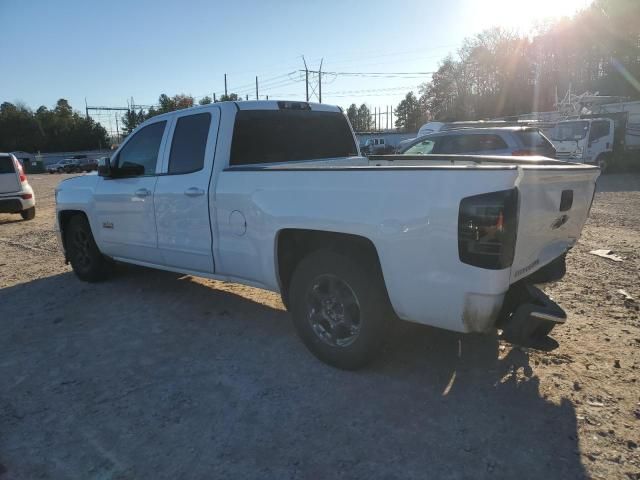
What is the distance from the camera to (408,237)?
2992 mm

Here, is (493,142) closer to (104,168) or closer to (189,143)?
(189,143)

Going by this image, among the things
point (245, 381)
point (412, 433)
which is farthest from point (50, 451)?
point (412, 433)

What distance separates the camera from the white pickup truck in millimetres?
2797

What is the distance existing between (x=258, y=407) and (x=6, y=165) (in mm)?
11531

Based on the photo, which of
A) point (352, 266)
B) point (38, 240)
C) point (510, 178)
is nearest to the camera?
point (510, 178)

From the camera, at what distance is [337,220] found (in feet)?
10.9

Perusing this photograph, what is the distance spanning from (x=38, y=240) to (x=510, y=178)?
9360 mm

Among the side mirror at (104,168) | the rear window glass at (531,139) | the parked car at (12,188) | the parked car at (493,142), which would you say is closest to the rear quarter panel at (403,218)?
the side mirror at (104,168)

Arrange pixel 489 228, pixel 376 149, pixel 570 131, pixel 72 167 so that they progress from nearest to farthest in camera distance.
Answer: pixel 489 228
pixel 570 131
pixel 376 149
pixel 72 167

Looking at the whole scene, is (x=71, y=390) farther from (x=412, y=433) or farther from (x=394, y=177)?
(x=394, y=177)

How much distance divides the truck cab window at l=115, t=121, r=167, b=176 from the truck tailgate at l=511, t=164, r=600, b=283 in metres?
3.64

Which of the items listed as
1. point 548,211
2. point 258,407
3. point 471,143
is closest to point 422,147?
point 471,143

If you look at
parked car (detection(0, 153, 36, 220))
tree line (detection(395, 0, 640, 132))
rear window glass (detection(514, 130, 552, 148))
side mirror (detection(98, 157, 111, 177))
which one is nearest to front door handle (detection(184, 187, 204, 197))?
side mirror (detection(98, 157, 111, 177))

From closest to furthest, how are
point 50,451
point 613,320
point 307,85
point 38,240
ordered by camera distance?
point 50,451
point 613,320
point 38,240
point 307,85
